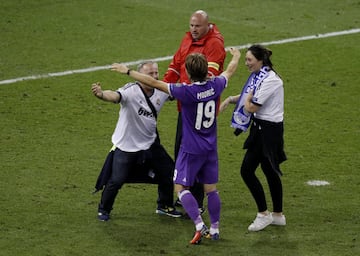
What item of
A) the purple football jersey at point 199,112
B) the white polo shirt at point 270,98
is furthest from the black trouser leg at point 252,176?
the purple football jersey at point 199,112

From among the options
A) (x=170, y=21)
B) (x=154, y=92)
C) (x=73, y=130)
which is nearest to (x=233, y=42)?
(x=170, y=21)

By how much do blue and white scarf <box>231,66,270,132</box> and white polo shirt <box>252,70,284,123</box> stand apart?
56 millimetres

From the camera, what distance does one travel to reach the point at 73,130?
46.6ft

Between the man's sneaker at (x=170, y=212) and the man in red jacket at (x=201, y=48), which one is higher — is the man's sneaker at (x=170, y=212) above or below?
below

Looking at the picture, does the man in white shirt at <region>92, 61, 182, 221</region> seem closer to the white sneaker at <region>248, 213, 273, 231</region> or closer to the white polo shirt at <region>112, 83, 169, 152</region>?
the white polo shirt at <region>112, 83, 169, 152</region>

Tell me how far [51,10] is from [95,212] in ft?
32.0

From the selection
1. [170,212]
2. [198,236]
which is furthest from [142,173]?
[198,236]

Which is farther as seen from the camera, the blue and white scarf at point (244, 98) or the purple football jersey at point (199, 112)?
the blue and white scarf at point (244, 98)

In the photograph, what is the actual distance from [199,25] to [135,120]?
124cm

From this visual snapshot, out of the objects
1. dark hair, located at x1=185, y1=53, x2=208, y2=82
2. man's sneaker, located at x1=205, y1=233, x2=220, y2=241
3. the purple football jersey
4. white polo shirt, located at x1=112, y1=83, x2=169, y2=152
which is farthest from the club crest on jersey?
man's sneaker, located at x1=205, y1=233, x2=220, y2=241

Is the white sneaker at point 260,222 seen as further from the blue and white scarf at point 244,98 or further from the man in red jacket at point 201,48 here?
the blue and white scarf at point 244,98

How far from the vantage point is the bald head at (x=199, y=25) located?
11.0 metres

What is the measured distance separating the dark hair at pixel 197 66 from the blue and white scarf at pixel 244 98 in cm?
74

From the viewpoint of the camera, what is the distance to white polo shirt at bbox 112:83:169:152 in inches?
425
